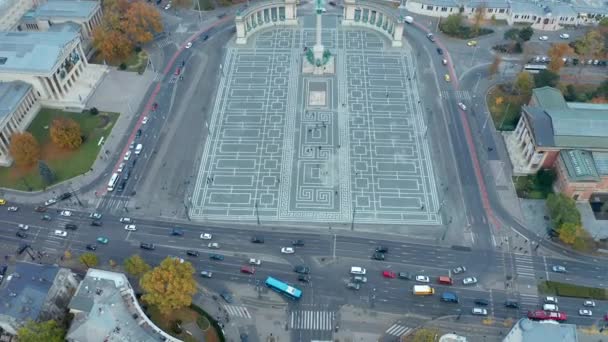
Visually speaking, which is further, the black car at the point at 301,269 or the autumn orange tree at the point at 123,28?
the autumn orange tree at the point at 123,28

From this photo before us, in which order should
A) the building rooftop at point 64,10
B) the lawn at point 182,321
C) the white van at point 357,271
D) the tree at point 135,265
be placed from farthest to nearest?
the building rooftop at point 64,10
the white van at point 357,271
the tree at point 135,265
the lawn at point 182,321

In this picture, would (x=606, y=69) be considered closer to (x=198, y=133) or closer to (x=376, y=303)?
(x=376, y=303)

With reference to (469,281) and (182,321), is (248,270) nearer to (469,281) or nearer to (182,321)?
(182,321)

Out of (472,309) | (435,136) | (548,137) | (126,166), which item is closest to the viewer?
(472,309)

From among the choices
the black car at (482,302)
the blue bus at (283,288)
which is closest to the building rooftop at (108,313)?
the blue bus at (283,288)

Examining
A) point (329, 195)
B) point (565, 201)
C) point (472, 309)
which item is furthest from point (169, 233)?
point (565, 201)

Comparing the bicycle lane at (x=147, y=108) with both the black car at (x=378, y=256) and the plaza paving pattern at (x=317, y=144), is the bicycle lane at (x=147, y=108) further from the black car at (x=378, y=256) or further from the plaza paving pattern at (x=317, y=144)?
the black car at (x=378, y=256)
